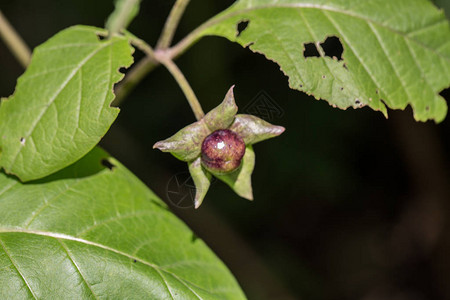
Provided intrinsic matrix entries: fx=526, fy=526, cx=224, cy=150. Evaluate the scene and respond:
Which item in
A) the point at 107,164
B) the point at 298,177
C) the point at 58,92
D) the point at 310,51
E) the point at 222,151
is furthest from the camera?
the point at 298,177

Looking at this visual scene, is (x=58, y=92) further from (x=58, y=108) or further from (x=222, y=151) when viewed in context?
(x=222, y=151)

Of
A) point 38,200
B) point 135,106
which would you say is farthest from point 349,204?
point 38,200

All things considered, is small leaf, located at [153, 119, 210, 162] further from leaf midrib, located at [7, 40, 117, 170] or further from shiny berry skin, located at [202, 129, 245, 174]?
leaf midrib, located at [7, 40, 117, 170]

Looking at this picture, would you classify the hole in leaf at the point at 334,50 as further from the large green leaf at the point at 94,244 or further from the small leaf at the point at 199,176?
the large green leaf at the point at 94,244

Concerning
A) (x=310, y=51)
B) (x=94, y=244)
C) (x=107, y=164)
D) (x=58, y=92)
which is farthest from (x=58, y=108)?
(x=310, y=51)

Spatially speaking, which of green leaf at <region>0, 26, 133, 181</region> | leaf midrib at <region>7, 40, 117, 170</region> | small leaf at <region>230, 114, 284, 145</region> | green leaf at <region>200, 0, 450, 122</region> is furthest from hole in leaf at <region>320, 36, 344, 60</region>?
leaf midrib at <region>7, 40, 117, 170</region>

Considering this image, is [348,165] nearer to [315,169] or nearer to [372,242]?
[315,169]

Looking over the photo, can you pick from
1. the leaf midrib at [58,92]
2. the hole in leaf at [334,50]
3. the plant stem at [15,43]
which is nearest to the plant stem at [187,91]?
the leaf midrib at [58,92]
